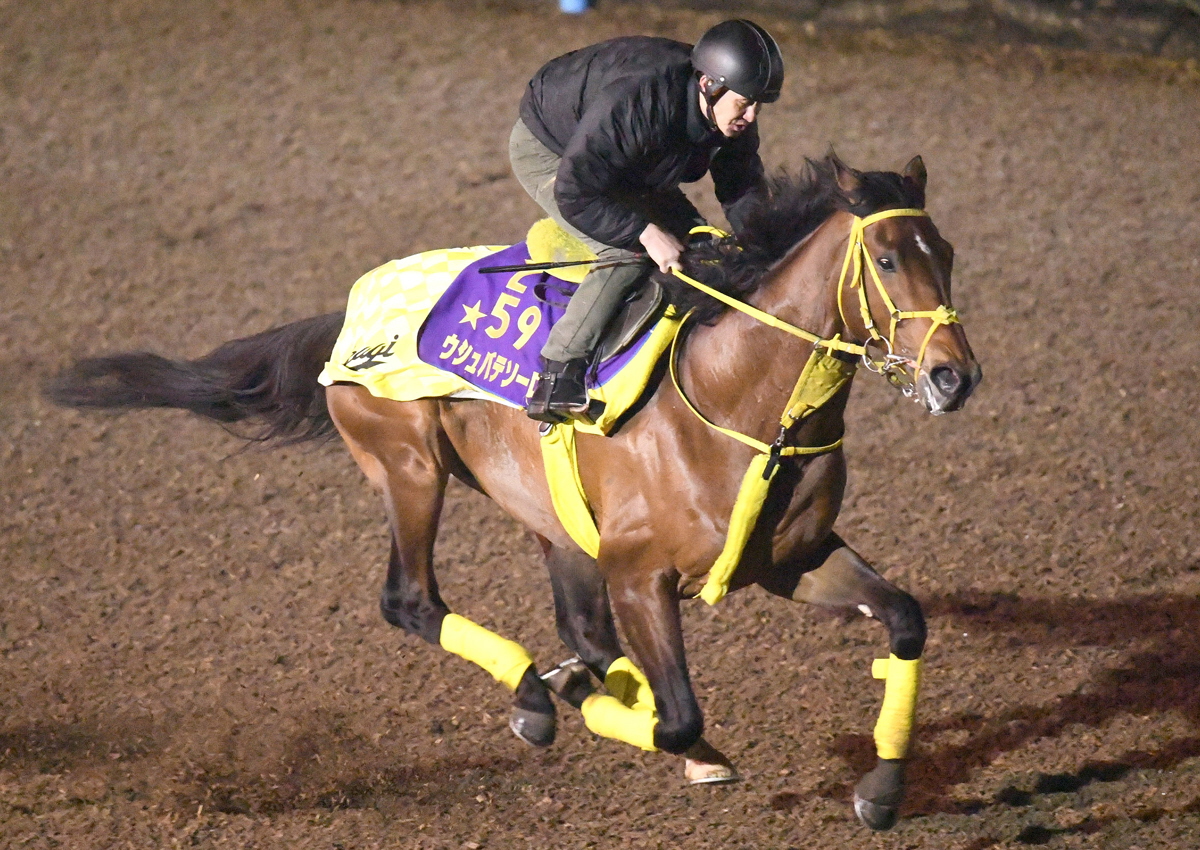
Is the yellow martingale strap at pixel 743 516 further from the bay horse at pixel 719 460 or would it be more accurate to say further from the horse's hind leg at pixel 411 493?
the horse's hind leg at pixel 411 493

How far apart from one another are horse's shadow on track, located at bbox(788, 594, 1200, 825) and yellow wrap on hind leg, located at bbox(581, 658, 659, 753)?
0.75 meters

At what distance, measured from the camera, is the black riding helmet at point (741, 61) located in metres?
3.77

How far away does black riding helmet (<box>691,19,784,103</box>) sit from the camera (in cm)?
377

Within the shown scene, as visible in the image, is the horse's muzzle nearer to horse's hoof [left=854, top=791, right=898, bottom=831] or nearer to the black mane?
the black mane

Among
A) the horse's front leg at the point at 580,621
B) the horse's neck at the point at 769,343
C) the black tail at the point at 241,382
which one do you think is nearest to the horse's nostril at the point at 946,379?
the horse's neck at the point at 769,343

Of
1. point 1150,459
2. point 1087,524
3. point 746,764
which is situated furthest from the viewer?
point 1150,459

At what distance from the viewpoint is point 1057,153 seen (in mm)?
9852

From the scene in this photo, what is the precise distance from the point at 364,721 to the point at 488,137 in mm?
6074

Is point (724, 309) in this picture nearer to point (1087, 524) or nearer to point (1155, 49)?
point (1087, 524)

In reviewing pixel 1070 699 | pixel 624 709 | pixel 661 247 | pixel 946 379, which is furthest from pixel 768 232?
pixel 1070 699

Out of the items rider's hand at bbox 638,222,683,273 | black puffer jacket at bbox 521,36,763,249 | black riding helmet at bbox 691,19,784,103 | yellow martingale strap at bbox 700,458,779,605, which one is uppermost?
black riding helmet at bbox 691,19,784,103

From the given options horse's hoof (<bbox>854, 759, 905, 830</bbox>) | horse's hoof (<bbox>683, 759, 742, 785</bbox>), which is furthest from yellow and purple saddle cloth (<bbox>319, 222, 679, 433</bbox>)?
horse's hoof (<bbox>854, 759, 905, 830</bbox>)

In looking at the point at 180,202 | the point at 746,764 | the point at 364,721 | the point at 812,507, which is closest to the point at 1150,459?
the point at 746,764

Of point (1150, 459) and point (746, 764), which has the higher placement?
point (1150, 459)
